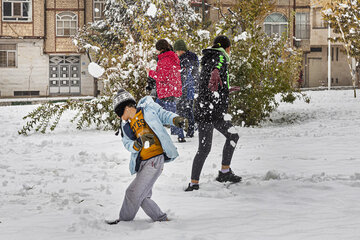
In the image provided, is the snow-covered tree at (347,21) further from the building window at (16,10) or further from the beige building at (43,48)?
the building window at (16,10)

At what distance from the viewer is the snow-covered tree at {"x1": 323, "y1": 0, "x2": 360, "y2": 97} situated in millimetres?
20078

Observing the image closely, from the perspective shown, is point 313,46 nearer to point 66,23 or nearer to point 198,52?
point 66,23

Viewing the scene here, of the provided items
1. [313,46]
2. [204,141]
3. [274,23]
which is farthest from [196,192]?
[313,46]

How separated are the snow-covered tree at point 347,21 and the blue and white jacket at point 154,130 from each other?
16.6m

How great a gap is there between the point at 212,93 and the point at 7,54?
32.9 meters

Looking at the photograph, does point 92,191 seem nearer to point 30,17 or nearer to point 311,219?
point 311,219

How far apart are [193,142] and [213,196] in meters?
4.28

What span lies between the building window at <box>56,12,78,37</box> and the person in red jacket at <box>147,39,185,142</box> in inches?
1127

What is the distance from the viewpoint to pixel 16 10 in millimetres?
36312

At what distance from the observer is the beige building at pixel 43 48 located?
36.4 metres

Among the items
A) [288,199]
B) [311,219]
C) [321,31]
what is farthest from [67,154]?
[321,31]

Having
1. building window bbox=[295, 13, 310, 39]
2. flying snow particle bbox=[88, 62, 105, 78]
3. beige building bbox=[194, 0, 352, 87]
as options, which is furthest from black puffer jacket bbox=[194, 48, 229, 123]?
building window bbox=[295, 13, 310, 39]

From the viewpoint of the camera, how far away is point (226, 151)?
6.33 metres

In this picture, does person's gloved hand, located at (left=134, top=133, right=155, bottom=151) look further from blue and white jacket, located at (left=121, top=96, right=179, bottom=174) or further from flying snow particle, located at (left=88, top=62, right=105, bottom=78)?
flying snow particle, located at (left=88, top=62, right=105, bottom=78)
